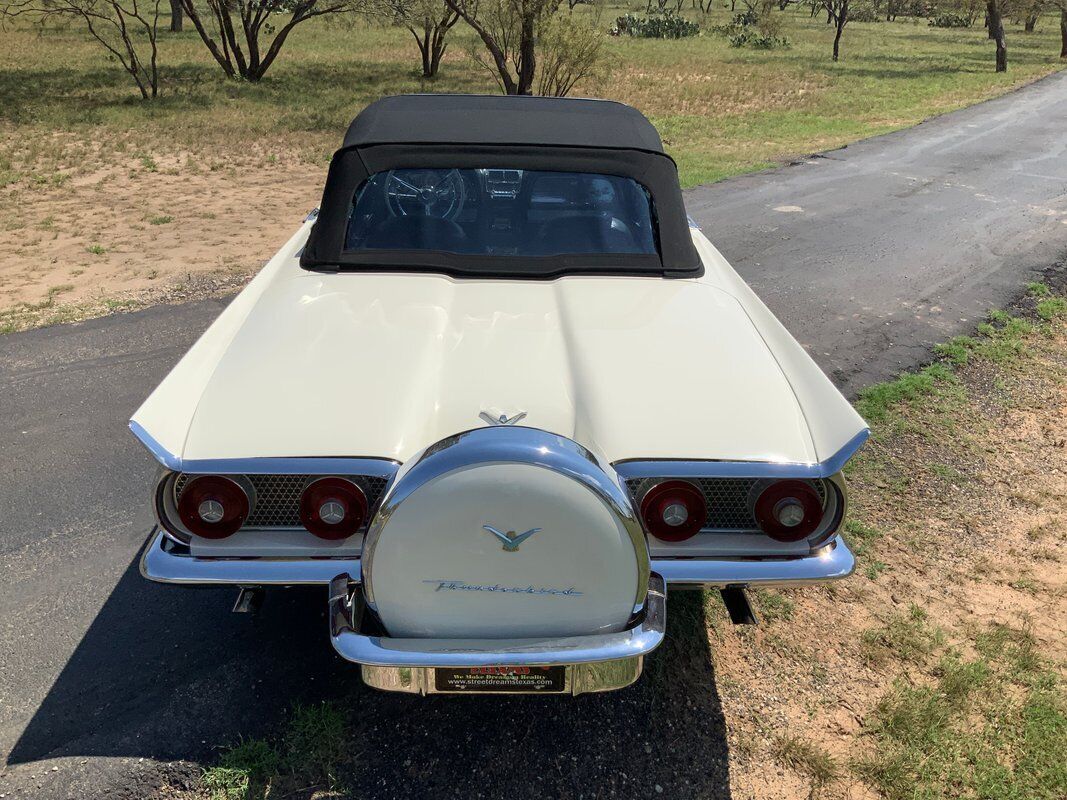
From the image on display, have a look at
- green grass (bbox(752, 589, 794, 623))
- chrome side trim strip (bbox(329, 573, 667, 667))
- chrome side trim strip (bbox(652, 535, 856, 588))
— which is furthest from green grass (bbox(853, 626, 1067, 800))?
chrome side trim strip (bbox(329, 573, 667, 667))

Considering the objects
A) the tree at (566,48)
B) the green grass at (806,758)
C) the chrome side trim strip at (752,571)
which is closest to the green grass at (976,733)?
the green grass at (806,758)

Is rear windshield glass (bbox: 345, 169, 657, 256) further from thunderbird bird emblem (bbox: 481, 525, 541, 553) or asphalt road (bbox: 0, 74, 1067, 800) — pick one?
thunderbird bird emblem (bbox: 481, 525, 541, 553)

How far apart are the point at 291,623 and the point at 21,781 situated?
3.13ft

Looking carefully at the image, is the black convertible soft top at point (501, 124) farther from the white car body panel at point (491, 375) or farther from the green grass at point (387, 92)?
the green grass at point (387, 92)

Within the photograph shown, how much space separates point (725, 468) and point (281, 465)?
130 cm

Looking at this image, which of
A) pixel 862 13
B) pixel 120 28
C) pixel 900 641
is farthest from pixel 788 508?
pixel 862 13

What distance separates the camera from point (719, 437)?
7.56ft

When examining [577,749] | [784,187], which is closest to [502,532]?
[577,749]

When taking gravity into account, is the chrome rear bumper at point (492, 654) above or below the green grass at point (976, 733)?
above

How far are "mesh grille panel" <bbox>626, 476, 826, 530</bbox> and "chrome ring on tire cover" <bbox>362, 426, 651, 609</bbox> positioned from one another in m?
0.28

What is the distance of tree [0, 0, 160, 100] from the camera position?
674 inches

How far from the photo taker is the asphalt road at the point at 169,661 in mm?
2459

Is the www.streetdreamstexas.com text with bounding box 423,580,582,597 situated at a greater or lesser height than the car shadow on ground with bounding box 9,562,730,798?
greater

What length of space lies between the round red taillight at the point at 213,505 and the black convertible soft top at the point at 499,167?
4.30ft
